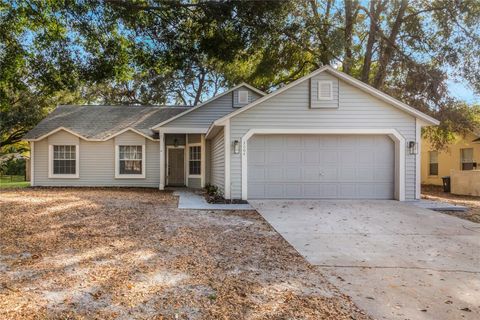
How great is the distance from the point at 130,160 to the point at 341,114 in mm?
10620

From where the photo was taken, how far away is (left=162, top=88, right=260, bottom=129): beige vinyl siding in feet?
55.8

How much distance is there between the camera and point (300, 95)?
462 inches

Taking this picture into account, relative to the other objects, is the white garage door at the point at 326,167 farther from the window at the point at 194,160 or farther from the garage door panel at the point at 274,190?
the window at the point at 194,160

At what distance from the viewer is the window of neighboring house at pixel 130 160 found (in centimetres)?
1758

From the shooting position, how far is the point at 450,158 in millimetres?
19750

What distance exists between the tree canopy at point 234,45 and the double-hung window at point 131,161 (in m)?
4.42

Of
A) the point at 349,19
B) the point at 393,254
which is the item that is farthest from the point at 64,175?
the point at 393,254

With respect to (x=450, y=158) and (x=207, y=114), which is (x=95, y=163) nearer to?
(x=207, y=114)

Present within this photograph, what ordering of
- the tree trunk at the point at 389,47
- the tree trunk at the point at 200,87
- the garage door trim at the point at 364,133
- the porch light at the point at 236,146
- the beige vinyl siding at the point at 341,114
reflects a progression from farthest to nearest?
1. the tree trunk at the point at 200,87
2. the tree trunk at the point at 389,47
3. the beige vinyl siding at the point at 341,114
4. the garage door trim at the point at 364,133
5. the porch light at the point at 236,146

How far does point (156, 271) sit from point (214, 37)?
699 cm


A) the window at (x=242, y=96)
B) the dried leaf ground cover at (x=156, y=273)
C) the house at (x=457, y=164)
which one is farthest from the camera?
the window at (x=242, y=96)

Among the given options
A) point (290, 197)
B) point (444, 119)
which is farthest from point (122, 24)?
point (444, 119)

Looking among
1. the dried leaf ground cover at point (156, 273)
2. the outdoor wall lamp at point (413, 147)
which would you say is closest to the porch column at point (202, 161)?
the outdoor wall lamp at point (413, 147)

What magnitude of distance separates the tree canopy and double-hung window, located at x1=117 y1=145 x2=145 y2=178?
14.5ft
